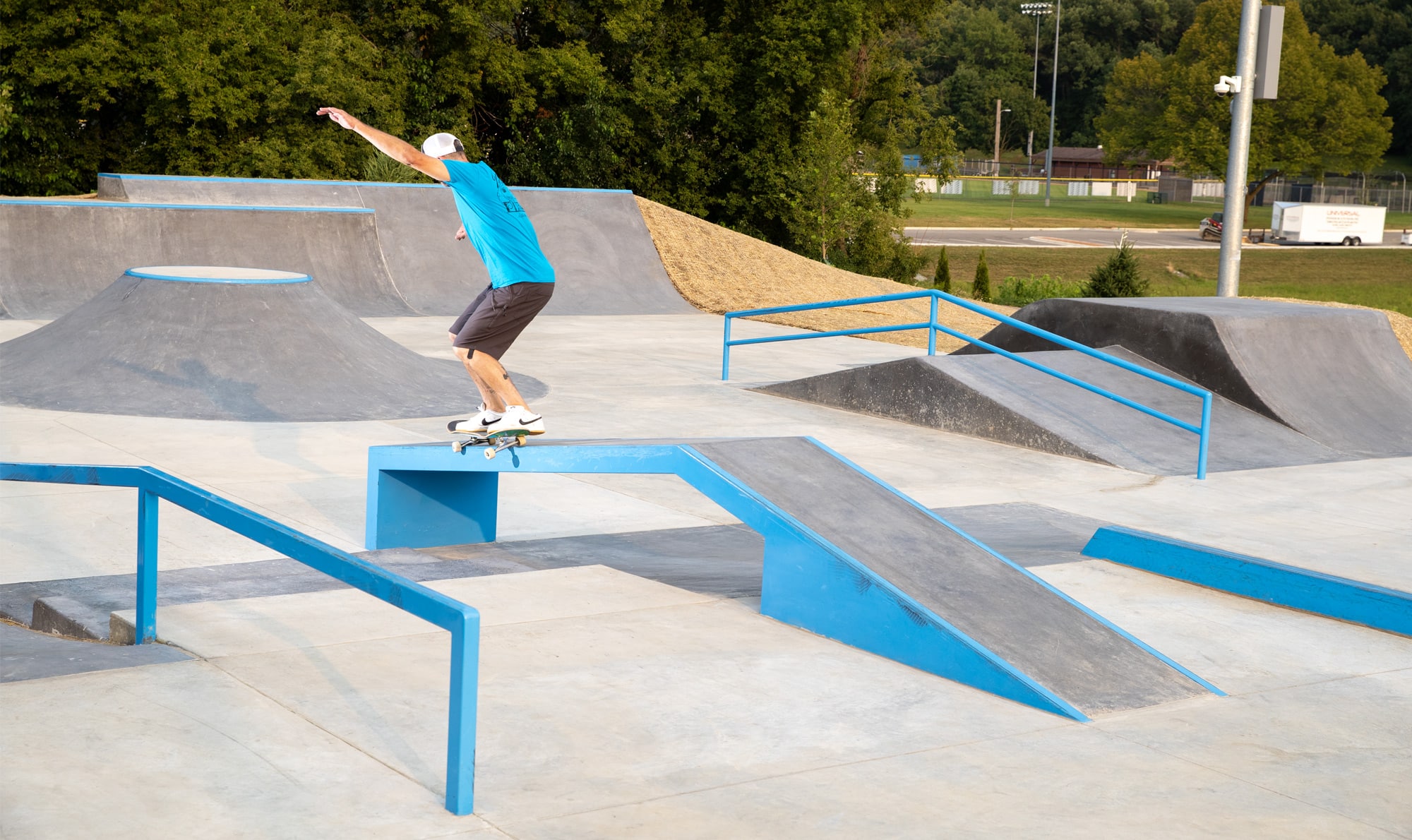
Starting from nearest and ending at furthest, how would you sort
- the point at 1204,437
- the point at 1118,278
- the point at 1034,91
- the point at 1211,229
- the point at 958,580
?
the point at 958,580 → the point at 1204,437 → the point at 1118,278 → the point at 1211,229 → the point at 1034,91

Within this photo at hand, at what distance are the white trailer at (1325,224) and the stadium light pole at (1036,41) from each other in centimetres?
2608

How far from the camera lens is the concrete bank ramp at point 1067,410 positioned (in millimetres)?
11562

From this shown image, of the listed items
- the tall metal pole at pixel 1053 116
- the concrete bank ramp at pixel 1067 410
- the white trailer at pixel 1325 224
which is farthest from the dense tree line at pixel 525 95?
the white trailer at pixel 1325 224

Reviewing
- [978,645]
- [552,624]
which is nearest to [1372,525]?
[978,645]

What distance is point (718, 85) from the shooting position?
3900 cm

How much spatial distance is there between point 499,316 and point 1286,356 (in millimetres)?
8854

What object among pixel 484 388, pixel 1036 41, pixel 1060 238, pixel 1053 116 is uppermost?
pixel 1036 41

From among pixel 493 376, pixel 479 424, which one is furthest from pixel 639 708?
pixel 493 376

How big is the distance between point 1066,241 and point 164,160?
3472 centimetres

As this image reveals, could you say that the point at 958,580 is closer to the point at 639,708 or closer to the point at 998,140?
the point at 639,708

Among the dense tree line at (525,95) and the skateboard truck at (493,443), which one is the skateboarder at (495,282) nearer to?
the skateboard truck at (493,443)

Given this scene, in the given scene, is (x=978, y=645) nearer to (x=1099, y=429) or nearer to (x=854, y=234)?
(x=1099, y=429)

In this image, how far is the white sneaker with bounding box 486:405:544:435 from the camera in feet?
22.5

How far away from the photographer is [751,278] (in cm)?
2491
